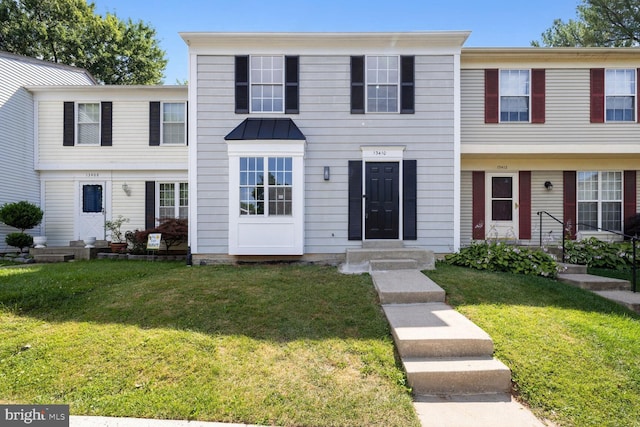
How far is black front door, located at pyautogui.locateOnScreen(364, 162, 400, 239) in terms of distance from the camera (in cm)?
773

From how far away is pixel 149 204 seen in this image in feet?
35.4

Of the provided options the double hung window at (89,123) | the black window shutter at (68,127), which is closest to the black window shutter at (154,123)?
the double hung window at (89,123)

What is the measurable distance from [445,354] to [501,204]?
7.35 metres

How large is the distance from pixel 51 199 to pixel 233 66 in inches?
330

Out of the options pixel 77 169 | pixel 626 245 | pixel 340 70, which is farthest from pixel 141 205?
pixel 626 245

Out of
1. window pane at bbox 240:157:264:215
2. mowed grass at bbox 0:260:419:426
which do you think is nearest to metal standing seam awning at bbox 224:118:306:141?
window pane at bbox 240:157:264:215

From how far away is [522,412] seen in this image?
114 inches

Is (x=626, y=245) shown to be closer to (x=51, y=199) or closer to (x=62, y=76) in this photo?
(x=51, y=199)

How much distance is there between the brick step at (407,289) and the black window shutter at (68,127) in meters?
11.2

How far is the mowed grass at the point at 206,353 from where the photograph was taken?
2891 mm

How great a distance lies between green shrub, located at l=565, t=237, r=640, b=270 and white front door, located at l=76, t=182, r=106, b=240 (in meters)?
13.8

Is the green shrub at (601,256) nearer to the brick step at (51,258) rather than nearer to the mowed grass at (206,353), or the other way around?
the mowed grass at (206,353)

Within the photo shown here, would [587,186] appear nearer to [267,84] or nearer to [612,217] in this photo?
[612,217]

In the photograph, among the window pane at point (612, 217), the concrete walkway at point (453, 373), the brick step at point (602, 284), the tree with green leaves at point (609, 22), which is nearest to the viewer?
the concrete walkway at point (453, 373)
